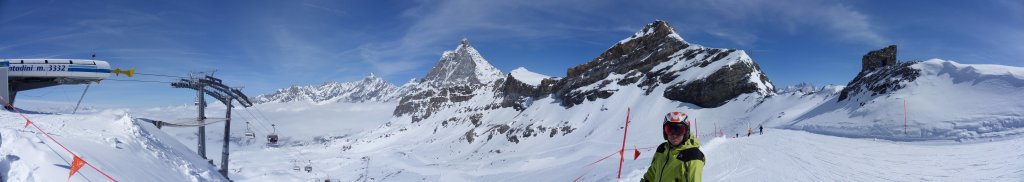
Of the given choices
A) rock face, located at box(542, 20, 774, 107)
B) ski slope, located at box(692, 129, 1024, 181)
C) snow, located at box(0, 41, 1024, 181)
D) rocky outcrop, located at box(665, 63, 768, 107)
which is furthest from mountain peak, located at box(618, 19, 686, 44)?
ski slope, located at box(692, 129, 1024, 181)

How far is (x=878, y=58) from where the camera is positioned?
164 ft

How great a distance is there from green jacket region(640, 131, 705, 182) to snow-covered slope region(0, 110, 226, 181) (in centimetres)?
1010

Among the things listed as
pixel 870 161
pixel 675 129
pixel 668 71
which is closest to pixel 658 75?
pixel 668 71

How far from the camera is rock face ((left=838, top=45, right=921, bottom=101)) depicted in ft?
131

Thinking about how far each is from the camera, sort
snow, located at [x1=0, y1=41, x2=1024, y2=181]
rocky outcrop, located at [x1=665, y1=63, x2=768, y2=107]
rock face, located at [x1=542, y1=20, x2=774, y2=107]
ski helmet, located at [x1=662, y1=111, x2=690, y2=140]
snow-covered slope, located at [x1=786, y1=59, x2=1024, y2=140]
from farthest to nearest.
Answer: rock face, located at [x1=542, y1=20, x2=774, y2=107]
rocky outcrop, located at [x1=665, y1=63, x2=768, y2=107]
snow-covered slope, located at [x1=786, y1=59, x2=1024, y2=140]
snow, located at [x1=0, y1=41, x2=1024, y2=181]
ski helmet, located at [x1=662, y1=111, x2=690, y2=140]

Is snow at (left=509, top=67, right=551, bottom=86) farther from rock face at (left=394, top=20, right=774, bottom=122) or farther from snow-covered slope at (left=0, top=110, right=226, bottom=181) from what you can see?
snow-covered slope at (left=0, top=110, right=226, bottom=181)

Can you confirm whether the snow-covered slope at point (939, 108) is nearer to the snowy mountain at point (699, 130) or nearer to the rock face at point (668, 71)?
the snowy mountain at point (699, 130)

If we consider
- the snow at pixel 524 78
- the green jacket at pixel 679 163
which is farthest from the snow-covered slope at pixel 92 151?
the snow at pixel 524 78

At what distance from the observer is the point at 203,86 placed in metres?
25.7

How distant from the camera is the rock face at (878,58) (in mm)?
48062

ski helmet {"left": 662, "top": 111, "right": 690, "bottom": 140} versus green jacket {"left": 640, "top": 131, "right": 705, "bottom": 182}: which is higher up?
ski helmet {"left": 662, "top": 111, "right": 690, "bottom": 140}

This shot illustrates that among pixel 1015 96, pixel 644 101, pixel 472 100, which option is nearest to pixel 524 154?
pixel 644 101

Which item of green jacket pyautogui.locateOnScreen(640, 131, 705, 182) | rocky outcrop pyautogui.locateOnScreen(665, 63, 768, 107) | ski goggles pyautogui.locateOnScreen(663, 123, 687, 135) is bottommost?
green jacket pyautogui.locateOnScreen(640, 131, 705, 182)

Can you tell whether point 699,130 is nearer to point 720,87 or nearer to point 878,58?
point 720,87
